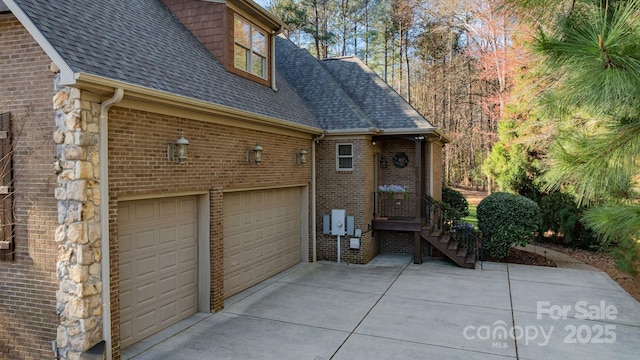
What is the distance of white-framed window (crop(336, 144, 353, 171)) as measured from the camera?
11.4 metres

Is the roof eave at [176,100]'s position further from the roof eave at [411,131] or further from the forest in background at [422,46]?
the forest in background at [422,46]

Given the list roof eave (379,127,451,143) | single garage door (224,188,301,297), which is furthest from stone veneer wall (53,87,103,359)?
roof eave (379,127,451,143)

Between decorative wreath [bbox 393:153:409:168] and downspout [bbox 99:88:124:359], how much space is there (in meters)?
9.22

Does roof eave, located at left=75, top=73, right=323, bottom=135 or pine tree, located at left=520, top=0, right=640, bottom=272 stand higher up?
roof eave, located at left=75, top=73, right=323, bottom=135

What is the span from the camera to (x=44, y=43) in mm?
4734

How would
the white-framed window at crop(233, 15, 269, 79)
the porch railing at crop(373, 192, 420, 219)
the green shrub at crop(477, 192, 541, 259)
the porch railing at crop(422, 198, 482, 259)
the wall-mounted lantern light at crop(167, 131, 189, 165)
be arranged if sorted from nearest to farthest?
1. the wall-mounted lantern light at crop(167, 131, 189, 165)
2. the white-framed window at crop(233, 15, 269, 79)
3. the green shrub at crop(477, 192, 541, 259)
4. the porch railing at crop(422, 198, 482, 259)
5. the porch railing at crop(373, 192, 420, 219)

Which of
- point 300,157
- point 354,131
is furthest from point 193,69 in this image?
point 354,131

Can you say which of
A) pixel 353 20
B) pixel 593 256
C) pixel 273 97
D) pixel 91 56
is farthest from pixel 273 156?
pixel 353 20

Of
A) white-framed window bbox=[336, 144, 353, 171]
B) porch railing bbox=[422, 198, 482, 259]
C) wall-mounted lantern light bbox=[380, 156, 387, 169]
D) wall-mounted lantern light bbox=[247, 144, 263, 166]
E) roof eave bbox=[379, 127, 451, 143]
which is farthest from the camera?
wall-mounted lantern light bbox=[380, 156, 387, 169]

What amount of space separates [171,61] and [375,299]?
5982 millimetres

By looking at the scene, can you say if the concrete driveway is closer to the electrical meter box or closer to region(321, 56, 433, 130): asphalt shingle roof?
the electrical meter box

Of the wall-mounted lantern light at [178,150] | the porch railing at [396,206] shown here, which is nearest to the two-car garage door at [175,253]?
the wall-mounted lantern light at [178,150]

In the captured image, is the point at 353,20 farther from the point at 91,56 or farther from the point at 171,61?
the point at 91,56

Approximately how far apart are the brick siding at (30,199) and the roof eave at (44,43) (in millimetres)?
216
